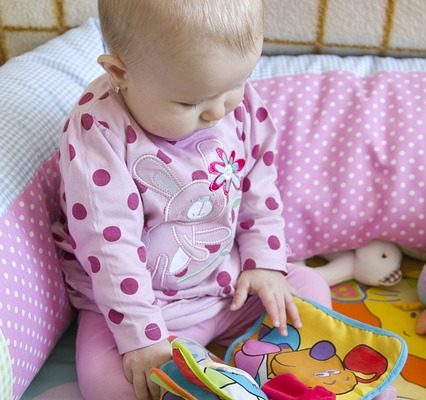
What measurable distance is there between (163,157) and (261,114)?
0.19 m

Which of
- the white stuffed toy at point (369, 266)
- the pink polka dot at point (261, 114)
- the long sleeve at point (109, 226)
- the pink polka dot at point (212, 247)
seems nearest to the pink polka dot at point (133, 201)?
the long sleeve at point (109, 226)

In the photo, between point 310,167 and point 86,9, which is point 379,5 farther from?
point 86,9

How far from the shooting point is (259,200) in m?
0.97

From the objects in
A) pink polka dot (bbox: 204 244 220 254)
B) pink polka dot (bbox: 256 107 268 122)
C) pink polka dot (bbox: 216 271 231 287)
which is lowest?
pink polka dot (bbox: 216 271 231 287)

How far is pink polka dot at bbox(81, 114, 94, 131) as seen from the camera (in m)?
→ 0.81

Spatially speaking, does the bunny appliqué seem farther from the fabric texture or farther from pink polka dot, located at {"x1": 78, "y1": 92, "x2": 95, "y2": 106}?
the fabric texture

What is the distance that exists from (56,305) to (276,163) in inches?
15.0

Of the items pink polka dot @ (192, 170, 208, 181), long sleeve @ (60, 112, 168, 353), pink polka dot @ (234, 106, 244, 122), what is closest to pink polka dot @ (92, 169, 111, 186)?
long sleeve @ (60, 112, 168, 353)

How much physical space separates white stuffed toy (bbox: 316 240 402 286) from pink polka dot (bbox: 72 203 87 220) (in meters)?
0.41

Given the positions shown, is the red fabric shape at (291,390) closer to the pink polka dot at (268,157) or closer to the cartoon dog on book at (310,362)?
the cartoon dog on book at (310,362)

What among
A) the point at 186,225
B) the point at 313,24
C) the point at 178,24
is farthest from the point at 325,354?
the point at 313,24

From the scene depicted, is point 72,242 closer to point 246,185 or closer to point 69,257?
point 69,257

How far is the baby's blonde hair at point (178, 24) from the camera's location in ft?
2.29

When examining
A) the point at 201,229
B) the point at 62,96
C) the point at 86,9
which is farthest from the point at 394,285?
the point at 86,9
